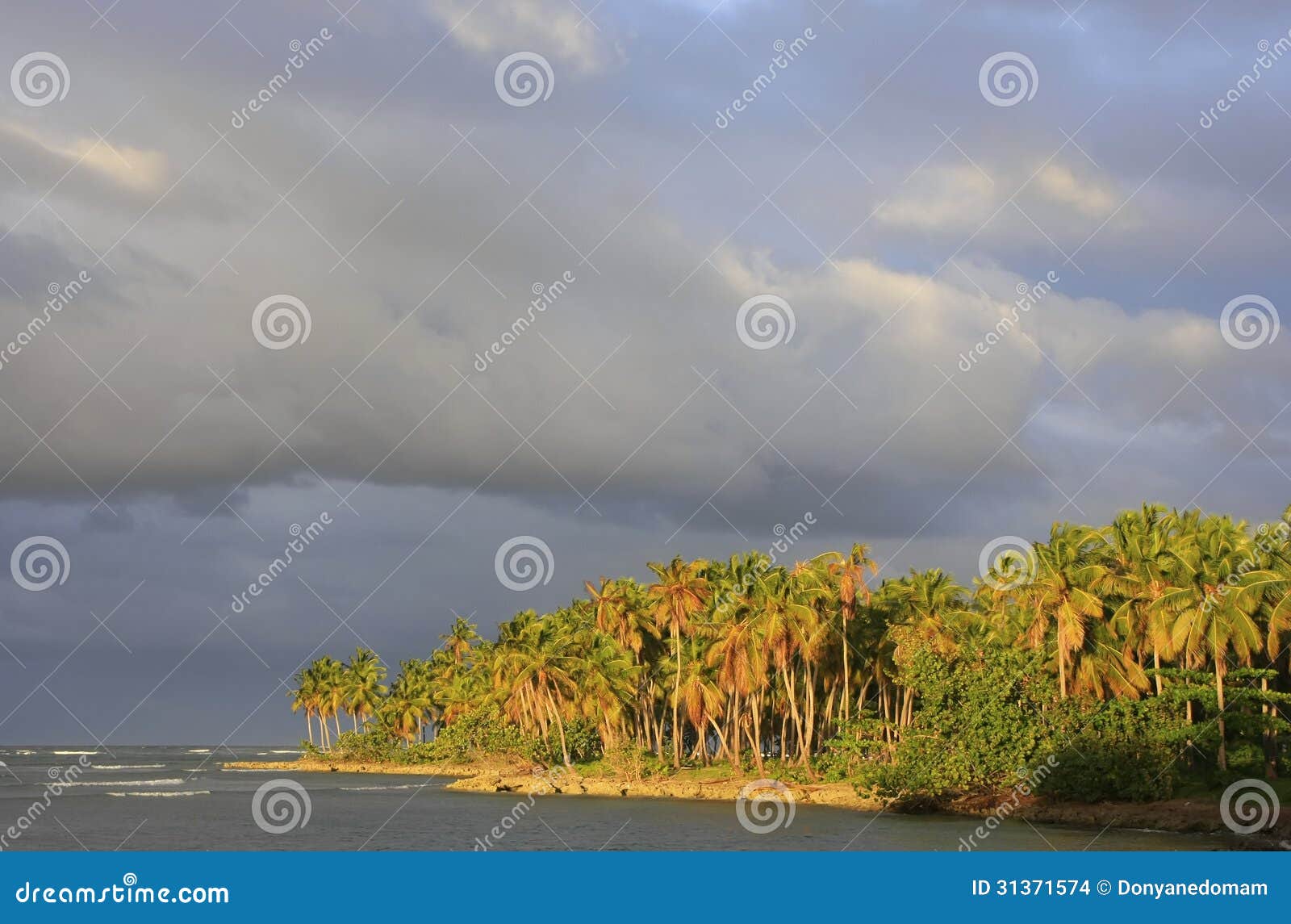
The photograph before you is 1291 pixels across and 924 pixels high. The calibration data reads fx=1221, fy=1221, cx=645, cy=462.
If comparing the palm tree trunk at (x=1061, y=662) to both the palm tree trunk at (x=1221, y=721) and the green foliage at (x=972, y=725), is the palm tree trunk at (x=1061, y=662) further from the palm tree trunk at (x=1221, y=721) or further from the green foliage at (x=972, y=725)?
the palm tree trunk at (x=1221, y=721)

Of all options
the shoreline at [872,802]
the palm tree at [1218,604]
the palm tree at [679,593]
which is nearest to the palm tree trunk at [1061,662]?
the palm tree at [1218,604]

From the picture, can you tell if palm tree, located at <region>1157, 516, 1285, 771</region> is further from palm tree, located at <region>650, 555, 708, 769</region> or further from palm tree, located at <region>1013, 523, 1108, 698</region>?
palm tree, located at <region>650, 555, 708, 769</region>

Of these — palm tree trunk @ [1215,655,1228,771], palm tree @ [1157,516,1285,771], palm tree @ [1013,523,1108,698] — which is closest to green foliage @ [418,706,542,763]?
palm tree @ [1013,523,1108,698]

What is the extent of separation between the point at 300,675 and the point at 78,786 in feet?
143

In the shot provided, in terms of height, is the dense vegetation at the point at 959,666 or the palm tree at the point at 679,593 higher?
the palm tree at the point at 679,593

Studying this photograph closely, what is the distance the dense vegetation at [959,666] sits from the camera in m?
58.4

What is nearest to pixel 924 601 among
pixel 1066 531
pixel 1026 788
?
pixel 1066 531

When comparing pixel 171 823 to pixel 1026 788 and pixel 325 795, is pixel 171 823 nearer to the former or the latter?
pixel 325 795

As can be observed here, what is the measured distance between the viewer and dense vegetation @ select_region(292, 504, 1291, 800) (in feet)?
192

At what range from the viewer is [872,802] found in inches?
2726

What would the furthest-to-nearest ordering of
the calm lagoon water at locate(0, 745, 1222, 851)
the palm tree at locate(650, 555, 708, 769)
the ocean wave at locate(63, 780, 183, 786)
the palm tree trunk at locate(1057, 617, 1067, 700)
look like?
the ocean wave at locate(63, 780, 183, 786) → the palm tree at locate(650, 555, 708, 769) → the palm tree trunk at locate(1057, 617, 1067, 700) → the calm lagoon water at locate(0, 745, 1222, 851)

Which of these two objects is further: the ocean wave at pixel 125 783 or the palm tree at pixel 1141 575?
the ocean wave at pixel 125 783

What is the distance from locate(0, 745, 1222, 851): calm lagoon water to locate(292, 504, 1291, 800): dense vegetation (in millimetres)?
4770

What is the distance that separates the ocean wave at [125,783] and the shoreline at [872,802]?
2623 cm
